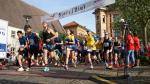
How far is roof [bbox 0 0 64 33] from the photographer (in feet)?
225

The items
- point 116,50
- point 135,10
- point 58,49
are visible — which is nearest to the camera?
point 116,50

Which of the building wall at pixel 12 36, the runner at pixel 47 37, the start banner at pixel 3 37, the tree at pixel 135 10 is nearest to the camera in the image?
the runner at pixel 47 37

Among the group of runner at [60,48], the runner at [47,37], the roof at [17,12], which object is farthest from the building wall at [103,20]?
the runner at [47,37]

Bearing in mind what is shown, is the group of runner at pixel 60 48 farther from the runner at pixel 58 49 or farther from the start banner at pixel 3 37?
the start banner at pixel 3 37

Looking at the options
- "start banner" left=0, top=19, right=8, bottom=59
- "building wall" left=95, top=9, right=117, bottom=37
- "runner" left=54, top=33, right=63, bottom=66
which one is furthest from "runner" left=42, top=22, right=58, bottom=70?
"building wall" left=95, top=9, right=117, bottom=37

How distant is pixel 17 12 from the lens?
7381 cm

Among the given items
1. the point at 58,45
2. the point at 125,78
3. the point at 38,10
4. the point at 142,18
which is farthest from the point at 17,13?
the point at 125,78

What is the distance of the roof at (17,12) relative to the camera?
225 feet

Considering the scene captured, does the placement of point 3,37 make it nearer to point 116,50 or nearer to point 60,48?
point 60,48

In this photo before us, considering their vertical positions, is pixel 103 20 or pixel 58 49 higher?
pixel 103 20

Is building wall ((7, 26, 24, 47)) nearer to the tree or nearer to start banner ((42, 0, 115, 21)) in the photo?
the tree

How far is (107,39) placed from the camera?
19.1 meters

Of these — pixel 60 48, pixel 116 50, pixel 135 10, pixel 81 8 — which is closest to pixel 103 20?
pixel 135 10

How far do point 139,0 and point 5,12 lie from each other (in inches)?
1349
